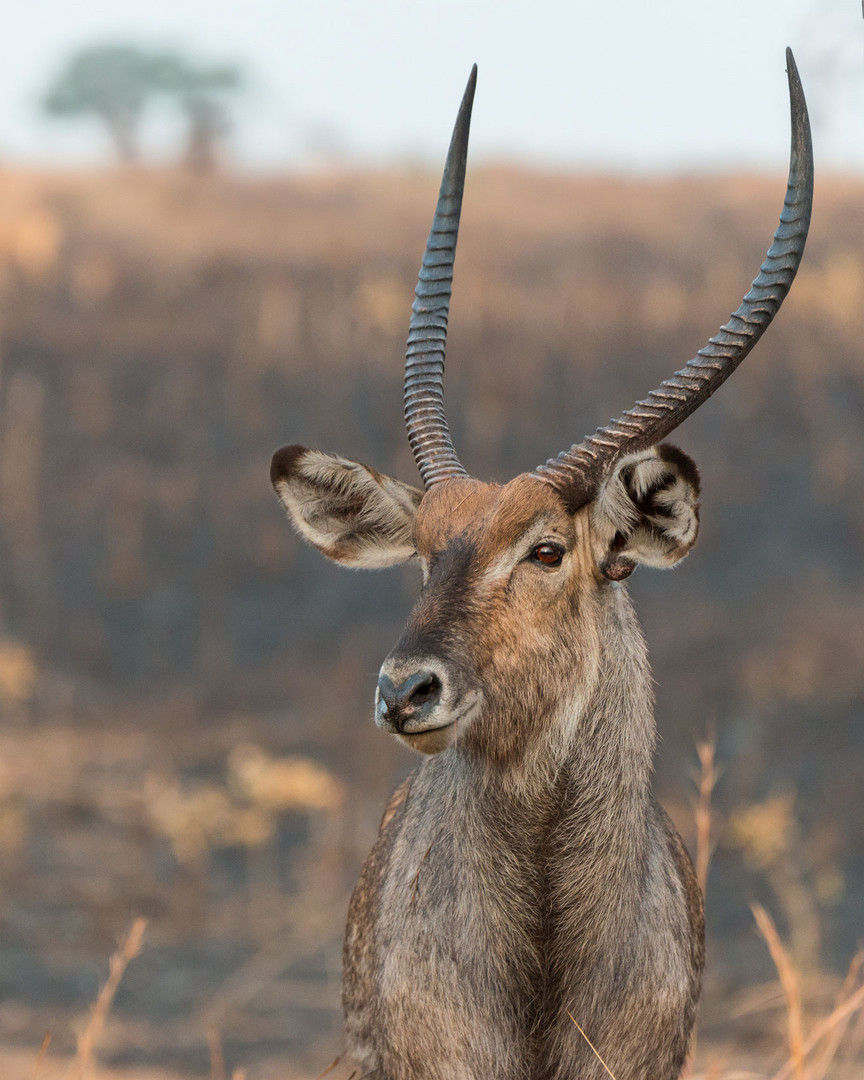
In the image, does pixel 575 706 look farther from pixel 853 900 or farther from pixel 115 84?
pixel 115 84

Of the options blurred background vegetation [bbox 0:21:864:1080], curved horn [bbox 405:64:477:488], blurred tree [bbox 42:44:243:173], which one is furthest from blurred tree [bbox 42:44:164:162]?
curved horn [bbox 405:64:477:488]

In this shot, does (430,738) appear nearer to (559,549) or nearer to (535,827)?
(535,827)

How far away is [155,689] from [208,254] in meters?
10.6

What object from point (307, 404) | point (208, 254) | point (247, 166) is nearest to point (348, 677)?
point (307, 404)

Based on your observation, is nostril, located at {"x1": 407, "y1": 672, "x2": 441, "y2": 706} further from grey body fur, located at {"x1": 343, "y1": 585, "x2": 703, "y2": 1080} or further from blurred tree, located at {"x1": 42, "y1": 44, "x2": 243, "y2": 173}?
blurred tree, located at {"x1": 42, "y1": 44, "x2": 243, "y2": 173}

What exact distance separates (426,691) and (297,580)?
50.2 ft

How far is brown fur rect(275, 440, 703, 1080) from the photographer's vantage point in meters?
4.53

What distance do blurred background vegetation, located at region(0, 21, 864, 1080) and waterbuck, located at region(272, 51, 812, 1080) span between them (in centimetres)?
506

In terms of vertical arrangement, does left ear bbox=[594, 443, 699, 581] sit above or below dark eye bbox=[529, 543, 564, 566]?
above

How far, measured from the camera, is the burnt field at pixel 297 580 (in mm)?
12172

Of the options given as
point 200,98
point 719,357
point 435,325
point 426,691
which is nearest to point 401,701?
point 426,691

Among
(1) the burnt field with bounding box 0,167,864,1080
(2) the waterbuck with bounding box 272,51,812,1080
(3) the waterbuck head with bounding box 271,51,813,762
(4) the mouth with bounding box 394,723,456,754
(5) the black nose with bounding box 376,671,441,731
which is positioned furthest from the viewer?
(1) the burnt field with bounding box 0,167,864,1080

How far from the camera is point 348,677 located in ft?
58.1

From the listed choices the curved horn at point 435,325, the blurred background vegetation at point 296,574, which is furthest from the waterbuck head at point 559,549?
the blurred background vegetation at point 296,574
